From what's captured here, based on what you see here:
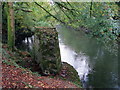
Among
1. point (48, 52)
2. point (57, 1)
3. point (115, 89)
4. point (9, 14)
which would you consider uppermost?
point (57, 1)

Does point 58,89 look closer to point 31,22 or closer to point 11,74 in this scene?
point 11,74

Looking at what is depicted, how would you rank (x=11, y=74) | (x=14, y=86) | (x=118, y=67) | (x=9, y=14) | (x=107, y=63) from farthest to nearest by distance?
1. (x=107, y=63)
2. (x=118, y=67)
3. (x=9, y=14)
4. (x=11, y=74)
5. (x=14, y=86)

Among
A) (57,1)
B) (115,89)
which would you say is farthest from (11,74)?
(115,89)

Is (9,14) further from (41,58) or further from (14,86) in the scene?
(14,86)

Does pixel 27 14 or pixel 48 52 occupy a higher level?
pixel 27 14

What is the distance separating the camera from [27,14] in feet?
44.6

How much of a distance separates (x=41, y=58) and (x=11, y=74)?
2.73 metres

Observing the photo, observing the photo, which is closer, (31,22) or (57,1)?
(57,1)

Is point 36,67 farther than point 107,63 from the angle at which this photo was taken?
No

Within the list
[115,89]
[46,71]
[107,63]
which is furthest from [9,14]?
[107,63]

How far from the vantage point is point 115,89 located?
990cm

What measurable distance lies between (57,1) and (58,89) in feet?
19.5

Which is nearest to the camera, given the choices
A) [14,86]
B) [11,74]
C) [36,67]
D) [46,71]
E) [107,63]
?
[14,86]

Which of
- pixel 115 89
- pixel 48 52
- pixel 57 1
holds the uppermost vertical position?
pixel 57 1
